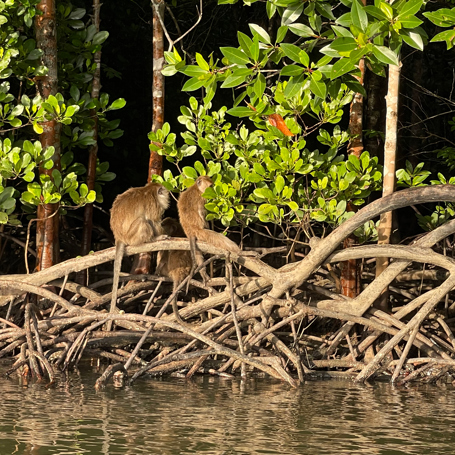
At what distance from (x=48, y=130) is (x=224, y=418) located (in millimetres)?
4142

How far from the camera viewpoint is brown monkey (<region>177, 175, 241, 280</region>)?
8.62 metres

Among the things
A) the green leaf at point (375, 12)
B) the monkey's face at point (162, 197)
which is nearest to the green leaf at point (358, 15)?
the green leaf at point (375, 12)

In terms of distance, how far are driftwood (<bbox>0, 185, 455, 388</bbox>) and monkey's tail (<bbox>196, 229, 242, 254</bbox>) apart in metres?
0.10

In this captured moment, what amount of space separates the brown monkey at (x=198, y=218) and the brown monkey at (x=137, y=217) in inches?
8.3

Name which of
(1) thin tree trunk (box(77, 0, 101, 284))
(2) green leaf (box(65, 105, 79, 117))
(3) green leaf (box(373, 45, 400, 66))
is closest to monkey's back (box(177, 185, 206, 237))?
(2) green leaf (box(65, 105, 79, 117))

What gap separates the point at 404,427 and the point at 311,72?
268 cm

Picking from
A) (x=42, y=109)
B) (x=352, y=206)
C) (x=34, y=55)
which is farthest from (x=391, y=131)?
(x=34, y=55)

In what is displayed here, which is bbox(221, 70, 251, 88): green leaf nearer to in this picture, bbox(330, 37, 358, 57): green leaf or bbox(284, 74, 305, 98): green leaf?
bbox(284, 74, 305, 98): green leaf

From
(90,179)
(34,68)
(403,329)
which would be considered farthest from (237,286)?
(34,68)

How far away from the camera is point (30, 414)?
22.4 ft

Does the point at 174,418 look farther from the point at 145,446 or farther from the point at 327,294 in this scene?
the point at 327,294

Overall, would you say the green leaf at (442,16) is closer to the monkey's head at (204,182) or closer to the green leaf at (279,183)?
the green leaf at (279,183)

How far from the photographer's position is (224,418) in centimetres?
686

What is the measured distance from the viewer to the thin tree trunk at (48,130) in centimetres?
957
